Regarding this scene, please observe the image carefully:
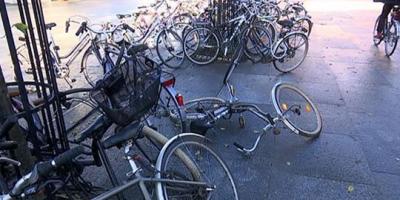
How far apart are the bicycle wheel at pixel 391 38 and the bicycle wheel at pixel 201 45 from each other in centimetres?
334

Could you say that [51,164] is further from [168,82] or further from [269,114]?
[269,114]

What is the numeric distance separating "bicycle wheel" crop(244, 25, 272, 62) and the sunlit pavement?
0.91 feet

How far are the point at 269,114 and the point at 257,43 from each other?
3.00 meters

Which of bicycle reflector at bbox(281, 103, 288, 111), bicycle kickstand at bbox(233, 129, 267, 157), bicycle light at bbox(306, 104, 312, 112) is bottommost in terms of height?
bicycle kickstand at bbox(233, 129, 267, 157)

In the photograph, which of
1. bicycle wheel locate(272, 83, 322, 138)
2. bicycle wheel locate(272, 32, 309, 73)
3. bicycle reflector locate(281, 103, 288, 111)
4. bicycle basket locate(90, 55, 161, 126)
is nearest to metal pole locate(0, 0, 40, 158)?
bicycle basket locate(90, 55, 161, 126)

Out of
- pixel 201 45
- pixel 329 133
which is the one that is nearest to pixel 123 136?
pixel 329 133

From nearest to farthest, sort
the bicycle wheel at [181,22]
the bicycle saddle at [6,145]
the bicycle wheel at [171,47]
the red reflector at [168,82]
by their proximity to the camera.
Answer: the bicycle saddle at [6,145] → the red reflector at [168,82] → the bicycle wheel at [171,47] → the bicycle wheel at [181,22]

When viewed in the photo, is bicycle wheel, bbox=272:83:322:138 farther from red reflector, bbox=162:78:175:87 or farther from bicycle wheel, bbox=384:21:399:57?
bicycle wheel, bbox=384:21:399:57

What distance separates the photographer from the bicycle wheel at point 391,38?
681 cm

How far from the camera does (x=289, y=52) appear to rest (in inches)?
255

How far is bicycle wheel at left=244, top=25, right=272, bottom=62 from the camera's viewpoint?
6723mm

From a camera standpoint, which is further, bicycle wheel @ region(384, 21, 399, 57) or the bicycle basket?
bicycle wheel @ region(384, 21, 399, 57)

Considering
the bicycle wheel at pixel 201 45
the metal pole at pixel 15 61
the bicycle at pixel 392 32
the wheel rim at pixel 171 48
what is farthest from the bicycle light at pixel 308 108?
the bicycle at pixel 392 32

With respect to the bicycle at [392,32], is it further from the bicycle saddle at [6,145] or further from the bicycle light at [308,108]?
the bicycle saddle at [6,145]
